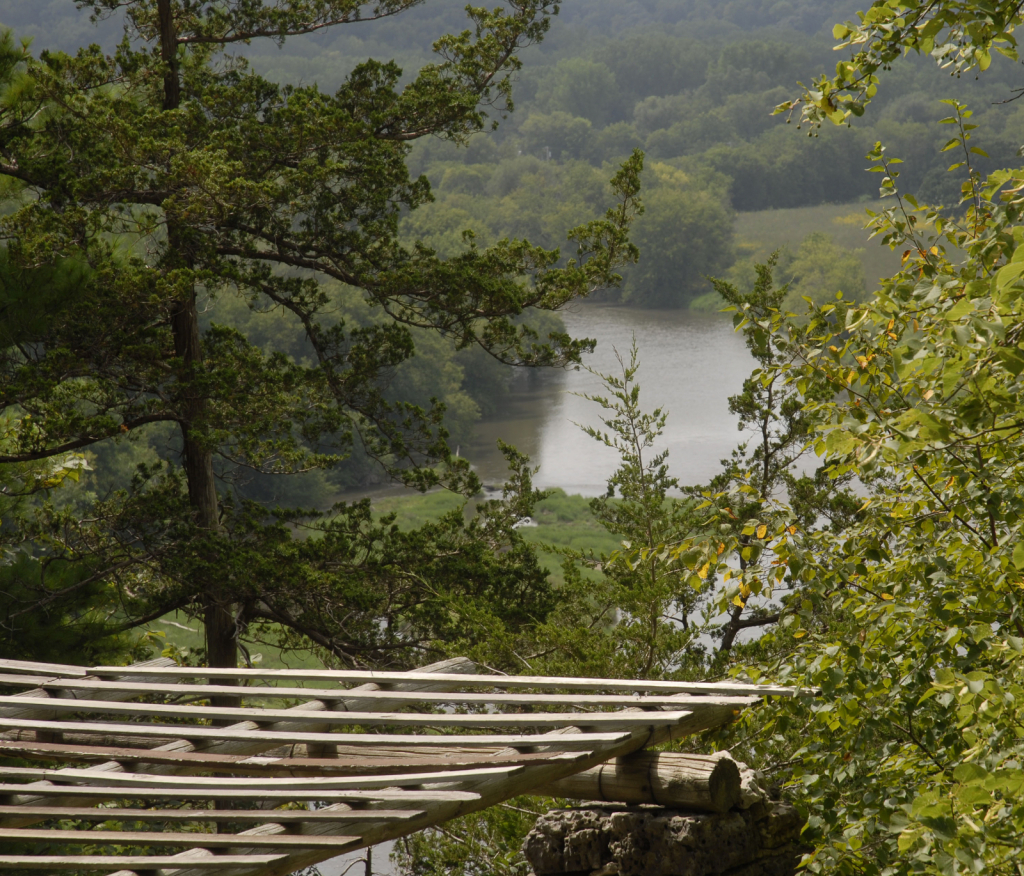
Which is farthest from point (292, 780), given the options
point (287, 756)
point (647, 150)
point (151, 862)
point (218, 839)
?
point (647, 150)

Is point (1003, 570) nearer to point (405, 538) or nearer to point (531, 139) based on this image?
point (405, 538)

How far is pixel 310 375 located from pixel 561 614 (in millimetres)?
2890

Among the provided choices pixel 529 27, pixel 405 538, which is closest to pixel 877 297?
pixel 405 538

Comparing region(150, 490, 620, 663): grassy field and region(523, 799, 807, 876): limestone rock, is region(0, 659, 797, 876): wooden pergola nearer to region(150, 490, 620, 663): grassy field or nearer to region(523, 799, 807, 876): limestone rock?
region(523, 799, 807, 876): limestone rock

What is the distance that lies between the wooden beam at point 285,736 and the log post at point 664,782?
0.23 metres

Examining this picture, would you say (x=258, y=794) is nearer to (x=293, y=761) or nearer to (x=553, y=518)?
(x=293, y=761)

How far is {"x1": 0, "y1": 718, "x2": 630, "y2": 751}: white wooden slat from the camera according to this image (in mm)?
2273

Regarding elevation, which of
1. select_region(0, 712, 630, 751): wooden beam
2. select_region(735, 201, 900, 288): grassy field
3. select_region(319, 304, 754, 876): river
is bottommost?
select_region(0, 712, 630, 751): wooden beam

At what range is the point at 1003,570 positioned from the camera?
1963 mm

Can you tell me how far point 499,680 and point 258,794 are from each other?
638 millimetres

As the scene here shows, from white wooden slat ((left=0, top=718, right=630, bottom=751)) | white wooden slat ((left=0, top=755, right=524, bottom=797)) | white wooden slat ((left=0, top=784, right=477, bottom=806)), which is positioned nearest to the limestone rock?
white wooden slat ((left=0, top=718, right=630, bottom=751))

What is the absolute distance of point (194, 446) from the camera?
7.31 metres

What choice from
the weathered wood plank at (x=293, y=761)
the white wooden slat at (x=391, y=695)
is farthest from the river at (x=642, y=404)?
the weathered wood plank at (x=293, y=761)

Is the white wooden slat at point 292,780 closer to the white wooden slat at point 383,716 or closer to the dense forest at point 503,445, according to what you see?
the white wooden slat at point 383,716
